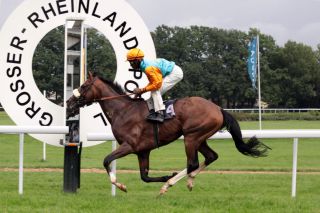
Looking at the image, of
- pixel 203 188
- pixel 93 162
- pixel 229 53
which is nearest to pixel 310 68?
pixel 229 53

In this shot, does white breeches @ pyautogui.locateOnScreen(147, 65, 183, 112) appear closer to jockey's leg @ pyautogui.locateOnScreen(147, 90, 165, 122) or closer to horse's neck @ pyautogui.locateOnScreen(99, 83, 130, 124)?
jockey's leg @ pyautogui.locateOnScreen(147, 90, 165, 122)

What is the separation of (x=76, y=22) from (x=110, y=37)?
671 millimetres

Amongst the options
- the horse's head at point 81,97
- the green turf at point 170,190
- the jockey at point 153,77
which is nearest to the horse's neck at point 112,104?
the horse's head at point 81,97

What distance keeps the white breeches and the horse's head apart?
2.40 ft

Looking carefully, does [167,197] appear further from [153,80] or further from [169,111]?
[153,80]

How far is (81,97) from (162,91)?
1.01 meters

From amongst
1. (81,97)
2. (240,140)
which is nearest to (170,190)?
(240,140)

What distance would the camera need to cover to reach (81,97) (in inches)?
288

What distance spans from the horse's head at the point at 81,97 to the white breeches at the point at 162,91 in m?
0.73

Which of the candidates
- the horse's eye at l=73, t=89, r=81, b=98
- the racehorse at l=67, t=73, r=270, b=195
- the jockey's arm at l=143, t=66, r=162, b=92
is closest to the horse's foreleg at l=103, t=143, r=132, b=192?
the racehorse at l=67, t=73, r=270, b=195

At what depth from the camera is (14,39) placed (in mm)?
8234

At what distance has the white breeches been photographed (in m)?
7.07

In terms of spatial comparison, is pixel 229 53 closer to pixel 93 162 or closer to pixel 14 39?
pixel 93 162

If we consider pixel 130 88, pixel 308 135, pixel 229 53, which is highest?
pixel 229 53
